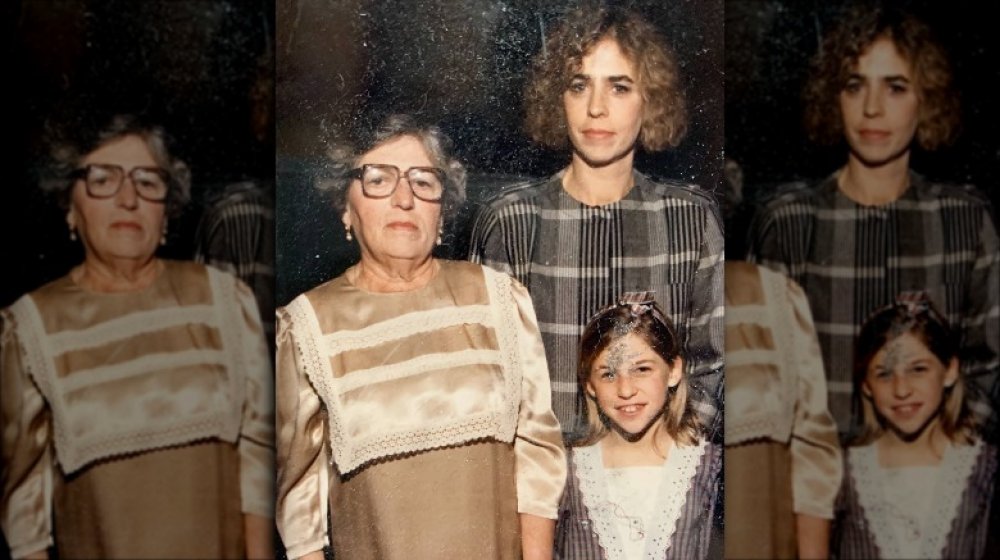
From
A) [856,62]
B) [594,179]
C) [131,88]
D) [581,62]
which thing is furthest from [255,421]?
[856,62]

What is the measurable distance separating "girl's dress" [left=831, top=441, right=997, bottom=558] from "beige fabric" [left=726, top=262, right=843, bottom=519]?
5 cm

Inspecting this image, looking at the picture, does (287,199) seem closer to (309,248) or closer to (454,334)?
(309,248)

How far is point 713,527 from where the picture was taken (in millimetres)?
1861

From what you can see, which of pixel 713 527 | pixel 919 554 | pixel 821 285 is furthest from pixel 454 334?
pixel 919 554

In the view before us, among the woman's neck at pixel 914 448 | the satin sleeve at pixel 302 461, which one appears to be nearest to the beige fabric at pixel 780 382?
the woman's neck at pixel 914 448

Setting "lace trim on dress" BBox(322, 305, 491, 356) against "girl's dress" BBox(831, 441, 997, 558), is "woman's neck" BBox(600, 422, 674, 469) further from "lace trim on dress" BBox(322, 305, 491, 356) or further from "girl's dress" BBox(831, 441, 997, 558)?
"girl's dress" BBox(831, 441, 997, 558)

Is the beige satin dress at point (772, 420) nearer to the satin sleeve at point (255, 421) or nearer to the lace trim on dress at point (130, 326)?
the satin sleeve at point (255, 421)

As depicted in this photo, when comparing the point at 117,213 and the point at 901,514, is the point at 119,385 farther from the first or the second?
the point at 901,514

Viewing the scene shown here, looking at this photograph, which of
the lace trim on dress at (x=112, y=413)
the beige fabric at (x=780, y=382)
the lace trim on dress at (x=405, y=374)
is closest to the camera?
the lace trim on dress at (x=405, y=374)

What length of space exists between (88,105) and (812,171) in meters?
1.44

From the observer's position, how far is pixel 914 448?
7.22 feet

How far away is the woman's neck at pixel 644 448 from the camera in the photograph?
6.04 feet

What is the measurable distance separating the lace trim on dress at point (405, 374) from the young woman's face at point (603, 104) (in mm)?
287

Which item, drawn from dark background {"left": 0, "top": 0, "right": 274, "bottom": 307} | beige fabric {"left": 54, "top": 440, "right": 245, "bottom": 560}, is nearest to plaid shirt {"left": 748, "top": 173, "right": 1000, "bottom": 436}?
dark background {"left": 0, "top": 0, "right": 274, "bottom": 307}
